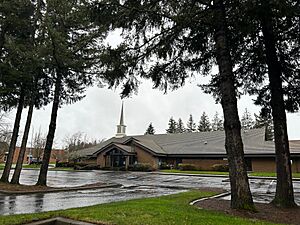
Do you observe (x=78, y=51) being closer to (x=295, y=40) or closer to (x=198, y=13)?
(x=198, y=13)

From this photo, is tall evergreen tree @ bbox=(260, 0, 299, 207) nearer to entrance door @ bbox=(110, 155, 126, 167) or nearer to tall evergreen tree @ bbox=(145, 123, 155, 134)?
entrance door @ bbox=(110, 155, 126, 167)

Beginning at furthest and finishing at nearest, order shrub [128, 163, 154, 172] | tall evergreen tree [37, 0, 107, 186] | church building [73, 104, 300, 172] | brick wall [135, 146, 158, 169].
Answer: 1. brick wall [135, 146, 158, 169]
2. shrub [128, 163, 154, 172]
3. church building [73, 104, 300, 172]
4. tall evergreen tree [37, 0, 107, 186]

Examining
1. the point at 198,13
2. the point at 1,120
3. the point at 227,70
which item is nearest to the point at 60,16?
the point at 198,13

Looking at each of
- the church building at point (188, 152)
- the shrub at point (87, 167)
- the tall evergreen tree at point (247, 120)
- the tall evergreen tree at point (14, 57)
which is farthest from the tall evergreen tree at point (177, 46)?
the tall evergreen tree at point (247, 120)

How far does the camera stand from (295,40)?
1008 cm

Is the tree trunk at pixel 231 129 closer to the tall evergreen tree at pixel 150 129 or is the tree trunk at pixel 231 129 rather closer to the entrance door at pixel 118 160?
the entrance door at pixel 118 160

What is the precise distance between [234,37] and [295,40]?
221 centimetres

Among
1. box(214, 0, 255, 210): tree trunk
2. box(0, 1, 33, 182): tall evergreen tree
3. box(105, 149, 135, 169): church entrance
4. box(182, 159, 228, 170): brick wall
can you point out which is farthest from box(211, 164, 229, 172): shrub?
box(214, 0, 255, 210): tree trunk

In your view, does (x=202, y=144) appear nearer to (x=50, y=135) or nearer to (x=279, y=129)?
(x=50, y=135)

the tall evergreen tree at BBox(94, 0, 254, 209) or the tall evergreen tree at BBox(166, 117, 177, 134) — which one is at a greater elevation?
the tall evergreen tree at BBox(166, 117, 177, 134)

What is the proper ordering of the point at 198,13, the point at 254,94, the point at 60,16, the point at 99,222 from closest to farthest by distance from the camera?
the point at 99,222 < the point at 198,13 < the point at 254,94 < the point at 60,16

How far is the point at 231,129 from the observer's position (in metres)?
8.17

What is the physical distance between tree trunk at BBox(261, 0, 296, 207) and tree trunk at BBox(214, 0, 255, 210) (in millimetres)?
1361

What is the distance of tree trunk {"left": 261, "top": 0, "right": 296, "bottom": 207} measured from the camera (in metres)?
9.15
